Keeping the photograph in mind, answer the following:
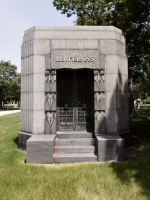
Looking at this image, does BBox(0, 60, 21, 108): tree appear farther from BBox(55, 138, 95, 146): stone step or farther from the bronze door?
BBox(55, 138, 95, 146): stone step

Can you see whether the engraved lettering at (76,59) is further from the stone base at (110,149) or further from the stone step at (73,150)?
the stone step at (73,150)

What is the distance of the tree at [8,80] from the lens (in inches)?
1917

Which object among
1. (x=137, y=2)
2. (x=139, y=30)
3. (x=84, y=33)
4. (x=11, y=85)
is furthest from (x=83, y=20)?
(x=11, y=85)

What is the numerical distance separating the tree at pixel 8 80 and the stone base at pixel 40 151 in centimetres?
4276

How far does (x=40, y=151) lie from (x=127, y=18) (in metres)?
12.5

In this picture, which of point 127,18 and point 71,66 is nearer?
point 71,66

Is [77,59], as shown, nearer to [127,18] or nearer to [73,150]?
[73,150]

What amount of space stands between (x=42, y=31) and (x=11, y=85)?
140 feet

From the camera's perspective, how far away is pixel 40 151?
298 inches

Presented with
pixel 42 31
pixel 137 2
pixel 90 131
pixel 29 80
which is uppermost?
pixel 137 2

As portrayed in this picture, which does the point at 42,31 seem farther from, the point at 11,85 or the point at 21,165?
the point at 11,85

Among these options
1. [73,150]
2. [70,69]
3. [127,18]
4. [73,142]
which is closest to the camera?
[73,150]

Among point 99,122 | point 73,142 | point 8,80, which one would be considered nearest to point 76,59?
point 99,122

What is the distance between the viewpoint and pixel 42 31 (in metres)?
9.15
